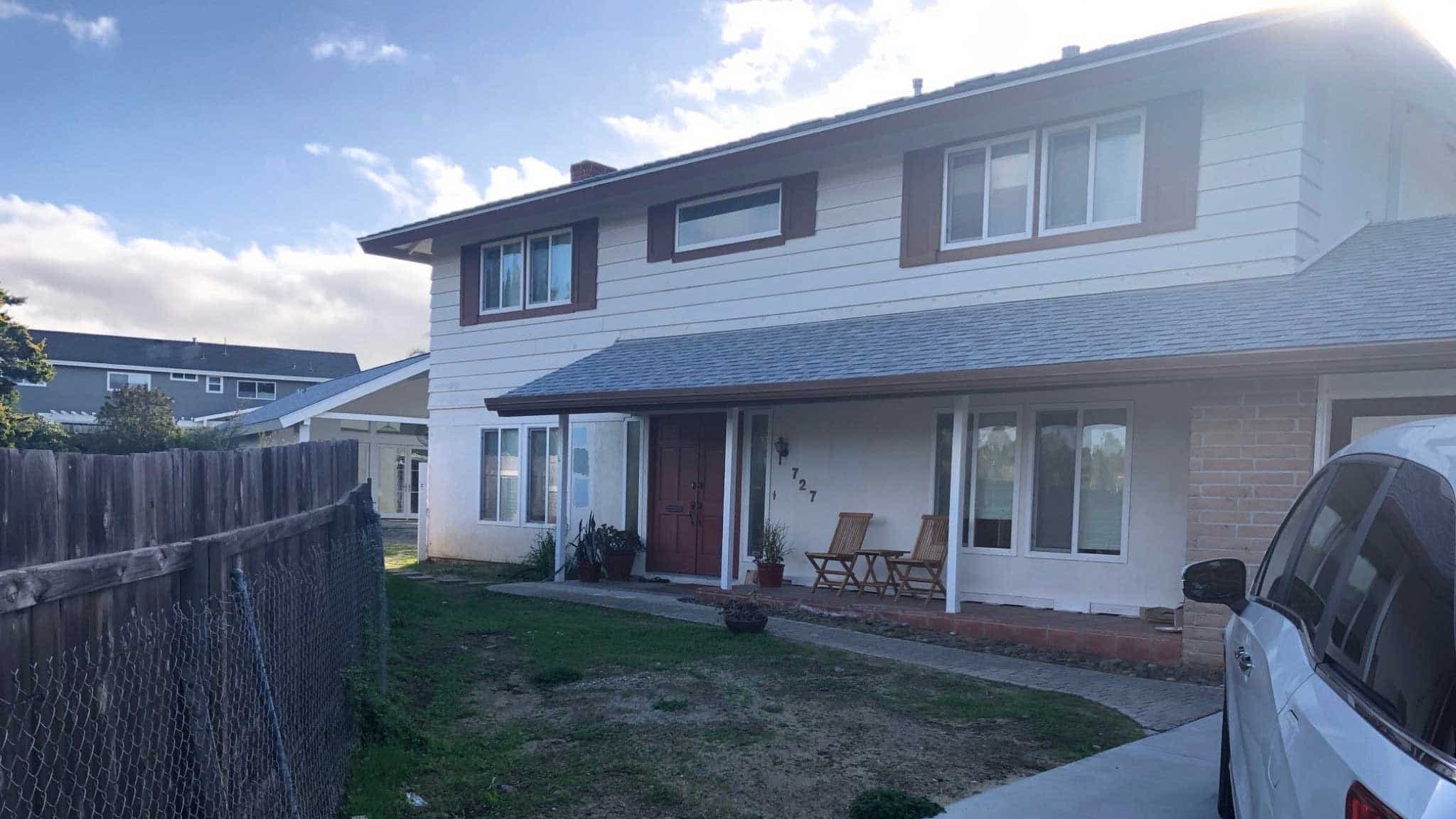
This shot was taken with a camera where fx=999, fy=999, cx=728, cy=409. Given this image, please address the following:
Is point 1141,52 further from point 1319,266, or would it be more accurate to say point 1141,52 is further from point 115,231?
point 115,231

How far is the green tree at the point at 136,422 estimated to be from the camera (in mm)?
23078

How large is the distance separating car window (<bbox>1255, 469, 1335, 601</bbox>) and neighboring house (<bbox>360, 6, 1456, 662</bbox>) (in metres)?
3.91

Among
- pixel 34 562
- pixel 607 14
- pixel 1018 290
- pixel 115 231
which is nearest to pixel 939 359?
pixel 1018 290

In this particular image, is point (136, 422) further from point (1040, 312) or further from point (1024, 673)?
point (1024, 673)

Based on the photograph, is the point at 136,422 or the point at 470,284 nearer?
the point at 470,284

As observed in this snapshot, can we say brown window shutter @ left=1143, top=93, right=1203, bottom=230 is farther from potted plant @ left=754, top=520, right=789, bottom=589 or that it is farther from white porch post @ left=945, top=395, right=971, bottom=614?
potted plant @ left=754, top=520, right=789, bottom=589

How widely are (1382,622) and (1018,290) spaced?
8753 mm

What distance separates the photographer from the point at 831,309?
40.7ft

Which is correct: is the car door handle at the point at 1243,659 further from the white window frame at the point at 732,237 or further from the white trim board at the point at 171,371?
the white trim board at the point at 171,371

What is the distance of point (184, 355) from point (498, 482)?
105 ft

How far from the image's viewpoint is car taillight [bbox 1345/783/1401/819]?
6.24 ft

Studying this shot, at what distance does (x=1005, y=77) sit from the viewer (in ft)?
33.1

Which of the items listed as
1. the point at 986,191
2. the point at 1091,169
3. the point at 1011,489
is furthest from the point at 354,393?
the point at 1091,169

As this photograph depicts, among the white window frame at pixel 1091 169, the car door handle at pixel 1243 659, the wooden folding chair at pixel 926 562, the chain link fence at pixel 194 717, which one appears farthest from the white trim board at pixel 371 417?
the car door handle at pixel 1243 659
